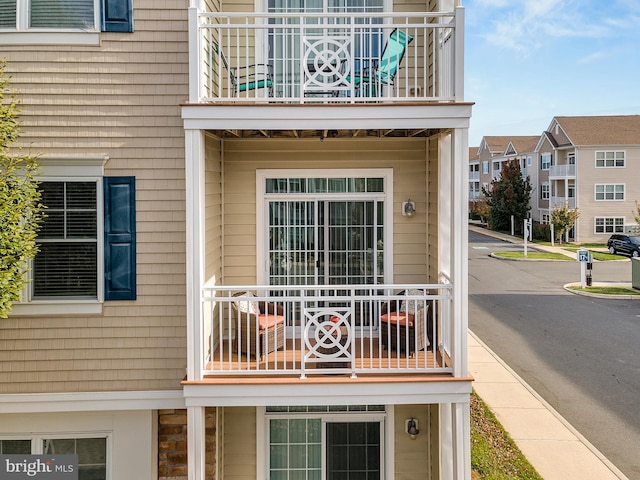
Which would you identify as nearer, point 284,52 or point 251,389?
point 251,389

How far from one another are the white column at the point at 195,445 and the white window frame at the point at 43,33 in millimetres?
4940

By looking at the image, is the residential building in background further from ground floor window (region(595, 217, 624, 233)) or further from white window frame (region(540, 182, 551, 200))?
white window frame (region(540, 182, 551, 200))

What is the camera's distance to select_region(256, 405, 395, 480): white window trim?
8.30 m

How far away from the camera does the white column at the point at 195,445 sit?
6.67 metres

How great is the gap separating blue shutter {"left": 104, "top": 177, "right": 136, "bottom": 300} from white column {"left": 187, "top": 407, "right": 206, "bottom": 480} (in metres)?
1.79

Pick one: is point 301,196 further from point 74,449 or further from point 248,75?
point 74,449

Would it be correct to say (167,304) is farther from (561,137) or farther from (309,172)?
(561,137)

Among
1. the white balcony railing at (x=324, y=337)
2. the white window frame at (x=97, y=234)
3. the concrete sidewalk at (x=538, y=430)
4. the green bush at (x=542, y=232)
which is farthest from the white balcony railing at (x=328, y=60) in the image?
the green bush at (x=542, y=232)

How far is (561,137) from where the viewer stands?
158ft

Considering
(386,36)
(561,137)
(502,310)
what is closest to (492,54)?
(561,137)

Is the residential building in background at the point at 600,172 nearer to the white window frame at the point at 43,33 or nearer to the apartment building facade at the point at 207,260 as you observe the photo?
the apartment building facade at the point at 207,260

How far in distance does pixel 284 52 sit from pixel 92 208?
3.73 meters

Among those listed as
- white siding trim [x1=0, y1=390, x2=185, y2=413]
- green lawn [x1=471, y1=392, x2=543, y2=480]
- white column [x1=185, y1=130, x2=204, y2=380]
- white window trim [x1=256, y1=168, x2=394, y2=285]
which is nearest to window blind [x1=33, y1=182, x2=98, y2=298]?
white siding trim [x1=0, y1=390, x2=185, y2=413]

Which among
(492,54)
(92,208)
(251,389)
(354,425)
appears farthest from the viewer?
(492,54)
